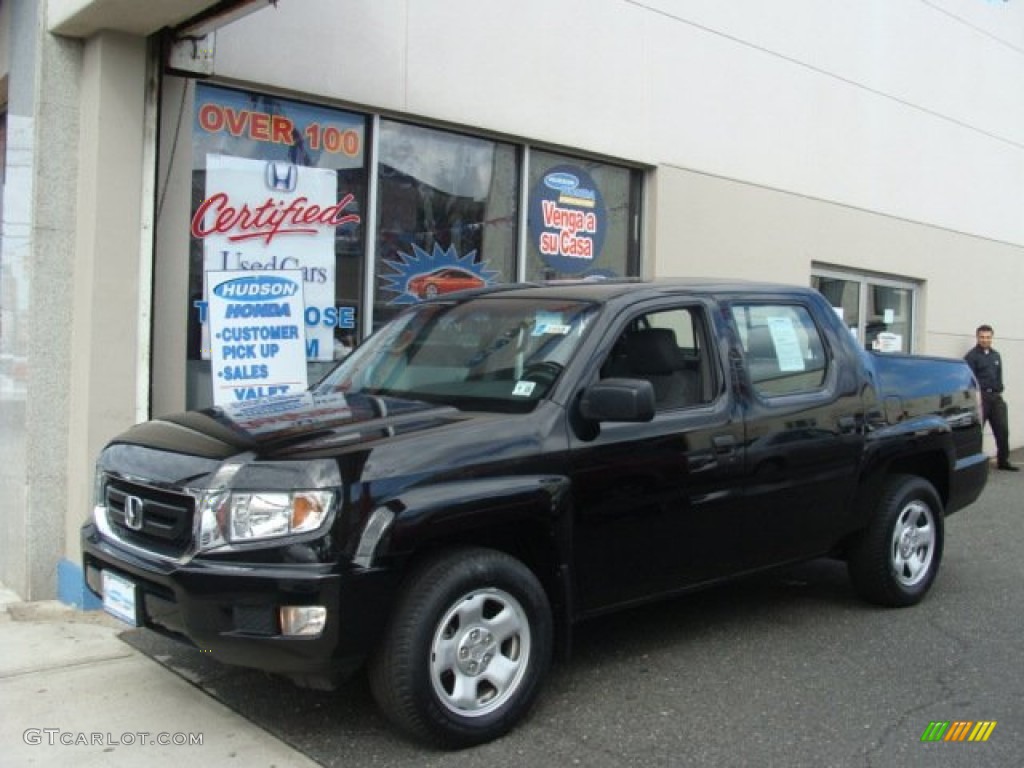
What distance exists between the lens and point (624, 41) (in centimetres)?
904

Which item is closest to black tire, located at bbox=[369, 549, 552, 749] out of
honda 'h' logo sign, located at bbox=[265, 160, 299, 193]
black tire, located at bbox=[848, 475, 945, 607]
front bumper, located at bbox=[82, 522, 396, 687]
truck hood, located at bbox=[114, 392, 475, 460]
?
front bumper, located at bbox=[82, 522, 396, 687]

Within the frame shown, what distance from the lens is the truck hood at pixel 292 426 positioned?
3.71 metres

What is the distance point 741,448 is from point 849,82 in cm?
828

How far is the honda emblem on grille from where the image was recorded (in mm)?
3936

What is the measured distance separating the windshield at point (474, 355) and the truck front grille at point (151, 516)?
113 centimetres

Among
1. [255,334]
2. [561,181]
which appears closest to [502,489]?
[255,334]

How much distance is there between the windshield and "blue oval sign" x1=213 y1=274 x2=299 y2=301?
161 cm

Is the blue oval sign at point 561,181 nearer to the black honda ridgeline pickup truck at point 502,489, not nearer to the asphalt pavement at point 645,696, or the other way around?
the black honda ridgeline pickup truck at point 502,489

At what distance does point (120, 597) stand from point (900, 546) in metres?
4.10

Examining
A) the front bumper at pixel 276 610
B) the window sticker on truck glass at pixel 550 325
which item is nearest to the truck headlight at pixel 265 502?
the front bumper at pixel 276 610

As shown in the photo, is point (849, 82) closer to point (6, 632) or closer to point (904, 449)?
point (904, 449)

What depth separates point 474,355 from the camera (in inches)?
181

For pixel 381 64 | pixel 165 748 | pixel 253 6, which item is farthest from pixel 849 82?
pixel 165 748

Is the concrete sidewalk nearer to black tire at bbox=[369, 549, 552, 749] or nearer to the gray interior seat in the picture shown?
black tire at bbox=[369, 549, 552, 749]
